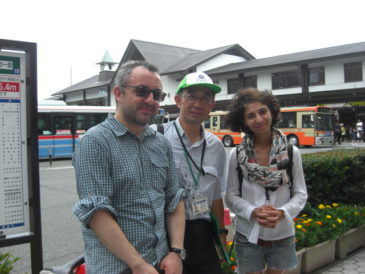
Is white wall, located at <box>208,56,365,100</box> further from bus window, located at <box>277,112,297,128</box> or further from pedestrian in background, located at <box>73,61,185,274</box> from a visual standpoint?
pedestrian in background, located at <box>73,61,185,274</box>

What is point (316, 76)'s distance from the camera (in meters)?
26.1

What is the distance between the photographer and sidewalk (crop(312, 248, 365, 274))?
157 inches

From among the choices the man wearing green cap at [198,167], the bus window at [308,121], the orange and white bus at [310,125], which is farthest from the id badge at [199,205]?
the bus window at [308,121]

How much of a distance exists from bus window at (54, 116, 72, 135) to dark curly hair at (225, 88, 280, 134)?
16.4m

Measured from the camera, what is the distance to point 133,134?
1.87 metres

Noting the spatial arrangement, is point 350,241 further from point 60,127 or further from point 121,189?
point 60,127

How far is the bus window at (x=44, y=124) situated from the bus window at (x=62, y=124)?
31 centimetres

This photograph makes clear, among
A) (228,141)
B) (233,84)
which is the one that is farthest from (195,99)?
(233,84)

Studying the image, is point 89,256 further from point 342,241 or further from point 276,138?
point 342,241

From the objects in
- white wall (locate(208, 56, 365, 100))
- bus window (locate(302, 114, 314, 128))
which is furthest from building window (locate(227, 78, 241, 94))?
bus window (locate(302, 114, 314, 128))

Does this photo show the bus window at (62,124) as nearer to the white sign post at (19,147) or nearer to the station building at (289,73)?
the station building at (289,73)

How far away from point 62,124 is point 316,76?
18318mm

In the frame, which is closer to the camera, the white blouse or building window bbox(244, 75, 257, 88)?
the white blouse

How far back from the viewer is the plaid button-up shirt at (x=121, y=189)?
1645mm
